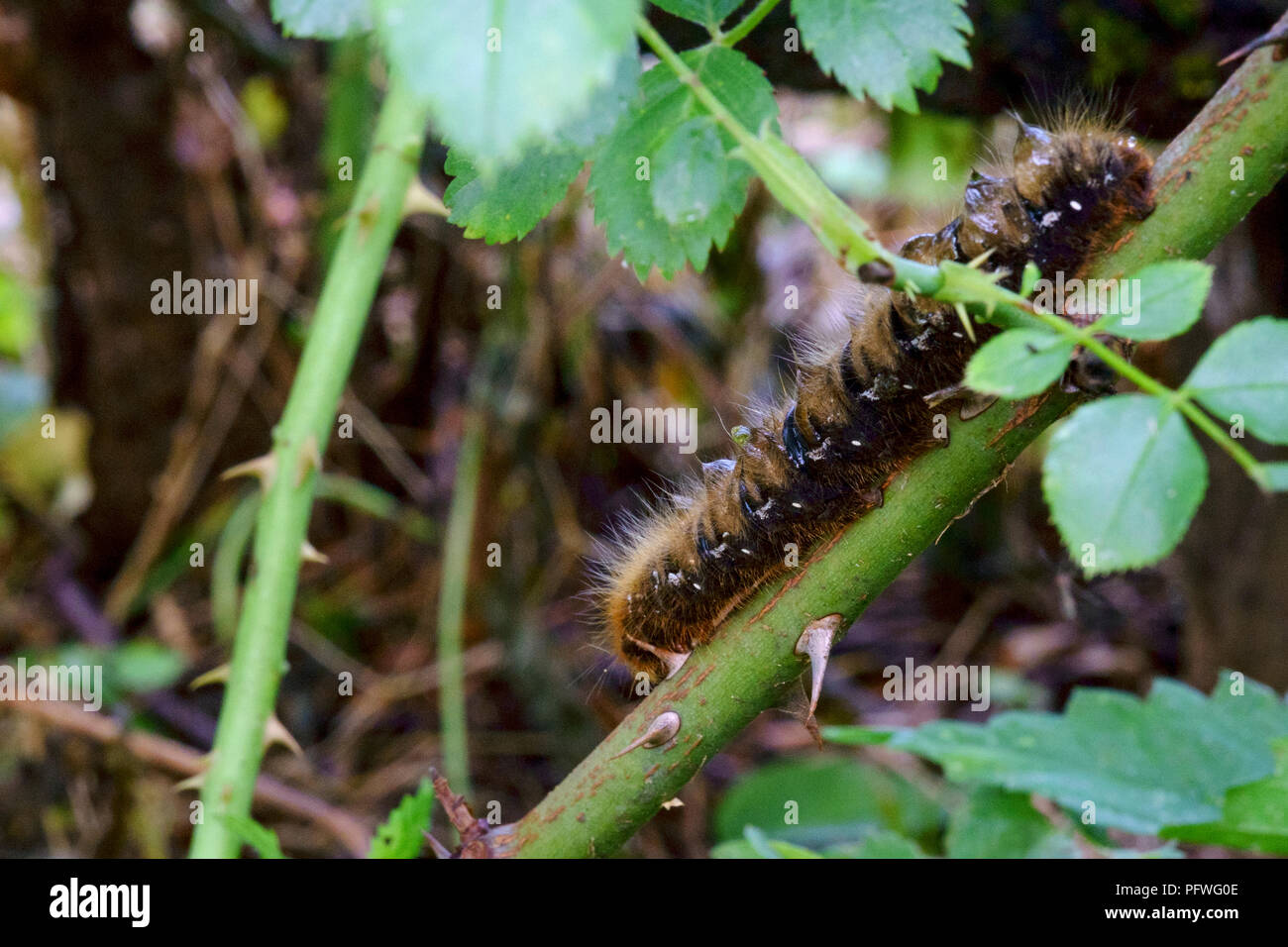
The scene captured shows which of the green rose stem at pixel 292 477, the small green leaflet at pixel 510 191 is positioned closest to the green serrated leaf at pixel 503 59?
the small green leaflet at pixel 510 191

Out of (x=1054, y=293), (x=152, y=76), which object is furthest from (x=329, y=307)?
(x=152, y=76)

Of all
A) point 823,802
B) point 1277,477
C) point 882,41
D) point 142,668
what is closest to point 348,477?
point 142,668

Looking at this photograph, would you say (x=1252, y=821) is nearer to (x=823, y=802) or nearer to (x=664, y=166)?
(x=664, y=166)

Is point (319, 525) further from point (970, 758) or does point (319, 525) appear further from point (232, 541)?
point (970, 758)

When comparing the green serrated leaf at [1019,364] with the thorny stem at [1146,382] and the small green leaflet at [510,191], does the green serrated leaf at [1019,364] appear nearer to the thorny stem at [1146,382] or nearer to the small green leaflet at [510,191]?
the thorny stem at [1146,382]

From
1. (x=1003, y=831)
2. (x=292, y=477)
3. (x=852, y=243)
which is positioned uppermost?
(x=292, y=477)

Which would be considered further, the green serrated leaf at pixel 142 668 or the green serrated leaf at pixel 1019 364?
the green serrated leaf at pixel 142 668

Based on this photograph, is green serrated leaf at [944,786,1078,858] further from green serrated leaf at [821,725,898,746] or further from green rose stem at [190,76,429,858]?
green rose stem at [190,76,429,858]
